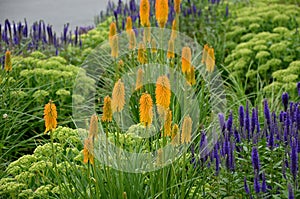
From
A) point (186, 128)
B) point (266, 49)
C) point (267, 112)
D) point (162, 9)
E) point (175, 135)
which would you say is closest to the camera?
point (186, 128)

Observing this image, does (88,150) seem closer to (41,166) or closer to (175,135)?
(175,135)

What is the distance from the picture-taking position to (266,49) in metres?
5.78

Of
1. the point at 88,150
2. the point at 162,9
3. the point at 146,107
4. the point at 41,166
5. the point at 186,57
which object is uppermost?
the point at 162,9

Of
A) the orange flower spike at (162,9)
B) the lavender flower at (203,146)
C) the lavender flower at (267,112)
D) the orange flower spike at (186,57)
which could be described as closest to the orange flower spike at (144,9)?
the orange flower spike at (162,9)

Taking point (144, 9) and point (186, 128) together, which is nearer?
point (186, 128)

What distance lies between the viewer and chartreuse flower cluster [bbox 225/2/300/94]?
15.8 ft

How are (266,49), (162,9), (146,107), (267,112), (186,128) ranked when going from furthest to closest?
1. (266,49)
2. (267,112)
3. (162,9)
4. (186,128)
5. (146,107)

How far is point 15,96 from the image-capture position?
4.04m

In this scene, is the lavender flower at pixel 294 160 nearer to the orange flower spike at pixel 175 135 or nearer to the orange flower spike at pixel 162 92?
the orange flower spike at pixel 175 135

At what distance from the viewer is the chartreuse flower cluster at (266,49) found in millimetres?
4814

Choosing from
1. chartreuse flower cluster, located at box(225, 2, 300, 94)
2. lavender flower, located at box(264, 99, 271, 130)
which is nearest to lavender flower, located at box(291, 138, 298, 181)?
lavender flower, located at box(264, 99, 271, 130)

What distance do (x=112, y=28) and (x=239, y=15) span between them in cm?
418

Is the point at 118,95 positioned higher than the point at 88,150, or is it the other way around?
the point at 118,95

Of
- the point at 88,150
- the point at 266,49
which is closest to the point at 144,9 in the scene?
the point at 88,150
